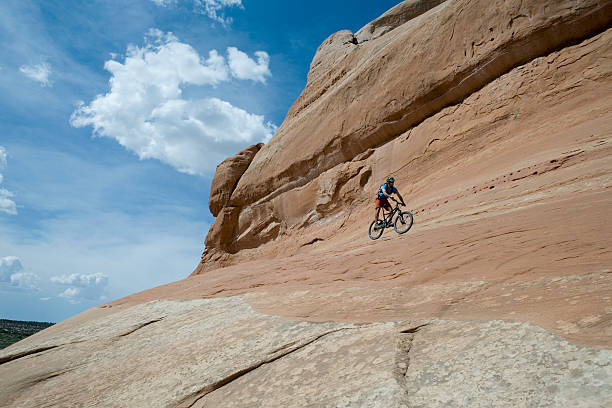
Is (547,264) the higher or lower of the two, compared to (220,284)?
lower

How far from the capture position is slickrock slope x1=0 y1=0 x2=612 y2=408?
3.35m

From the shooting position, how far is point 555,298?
3885 mm

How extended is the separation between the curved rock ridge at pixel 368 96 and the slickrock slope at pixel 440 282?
4.0 inches

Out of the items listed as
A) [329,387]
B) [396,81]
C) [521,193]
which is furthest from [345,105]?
[329,387]

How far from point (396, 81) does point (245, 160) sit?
50.9ft

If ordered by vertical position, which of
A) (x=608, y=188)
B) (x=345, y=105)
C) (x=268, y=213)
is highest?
(x=345, y=105)

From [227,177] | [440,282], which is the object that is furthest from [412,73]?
[227,177]

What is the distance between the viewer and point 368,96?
65.6 feet

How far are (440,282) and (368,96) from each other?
1611 centimetres

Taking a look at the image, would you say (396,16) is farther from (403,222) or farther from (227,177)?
(403,222)

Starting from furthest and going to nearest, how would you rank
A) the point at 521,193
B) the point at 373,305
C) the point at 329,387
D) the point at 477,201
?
the point at 477,201 → the point at 521,193 → the point at 373,305 → the point at 329,387

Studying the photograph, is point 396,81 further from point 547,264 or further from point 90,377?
point 90,377

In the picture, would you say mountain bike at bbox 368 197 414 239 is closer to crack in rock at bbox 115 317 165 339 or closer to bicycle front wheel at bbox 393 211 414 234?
bicycle front wheel at bbox 393 211 414 234

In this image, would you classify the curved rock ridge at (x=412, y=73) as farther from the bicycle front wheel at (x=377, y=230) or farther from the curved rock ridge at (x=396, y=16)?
the bicycle front wheel at (x=377, y=230)
